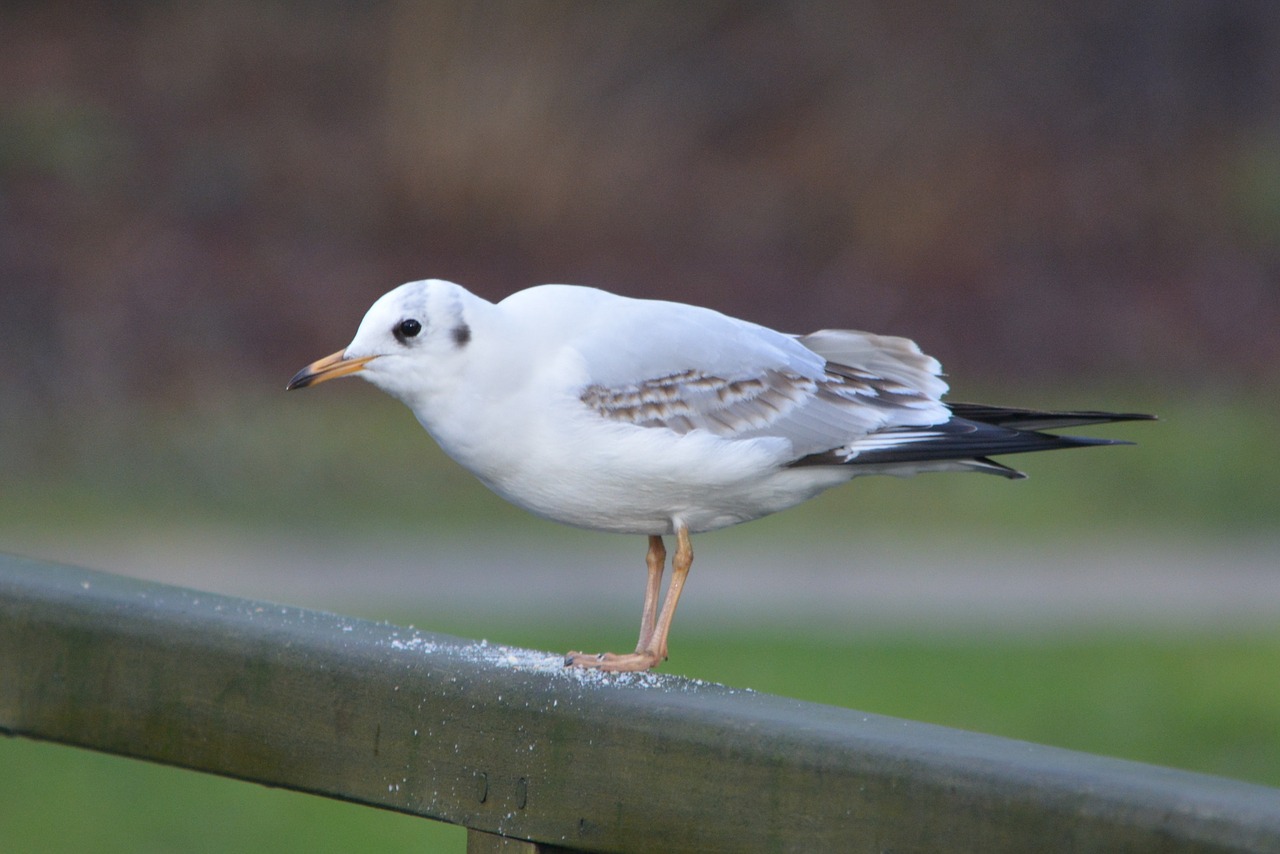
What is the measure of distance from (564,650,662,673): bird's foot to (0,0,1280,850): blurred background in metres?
3.74

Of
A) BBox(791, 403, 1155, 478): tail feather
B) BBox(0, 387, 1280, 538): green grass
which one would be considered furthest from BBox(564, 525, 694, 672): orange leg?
BBox(0, 387, 1280, 538): green grass

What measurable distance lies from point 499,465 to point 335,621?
36 cm

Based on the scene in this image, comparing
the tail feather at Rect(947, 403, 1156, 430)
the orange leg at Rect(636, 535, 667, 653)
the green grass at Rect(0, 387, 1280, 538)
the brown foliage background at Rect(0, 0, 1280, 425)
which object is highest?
the brown foliage background at Rect(0, 0, 1280, 425)

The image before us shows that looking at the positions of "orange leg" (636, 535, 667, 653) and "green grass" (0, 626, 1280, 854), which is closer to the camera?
"orange leg" (636, 535, 667, 653)

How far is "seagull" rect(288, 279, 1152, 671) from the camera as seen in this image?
9.86 feet

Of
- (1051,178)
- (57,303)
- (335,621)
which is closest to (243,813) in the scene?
(335,621)

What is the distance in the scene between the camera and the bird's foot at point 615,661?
2967 millimetres

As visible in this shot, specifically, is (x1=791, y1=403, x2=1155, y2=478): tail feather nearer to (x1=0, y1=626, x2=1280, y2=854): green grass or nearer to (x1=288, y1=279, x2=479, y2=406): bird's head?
(x1=288, y1=279, x2=479, y2=406): bird's head

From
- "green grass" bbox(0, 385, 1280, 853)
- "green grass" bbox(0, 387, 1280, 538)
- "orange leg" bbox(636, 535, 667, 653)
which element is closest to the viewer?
"orange leg" bbox(636, 535, 667, 653)

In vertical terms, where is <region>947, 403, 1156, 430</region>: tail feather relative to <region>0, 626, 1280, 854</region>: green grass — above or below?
above

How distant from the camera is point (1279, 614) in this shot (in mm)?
8922

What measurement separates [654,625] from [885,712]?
13.9 feet

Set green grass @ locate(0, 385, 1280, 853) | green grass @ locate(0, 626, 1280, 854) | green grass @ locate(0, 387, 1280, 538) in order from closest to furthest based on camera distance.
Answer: green grass @ locate(0, 626, 1280, 854) < green grass @ locate(0, 385, 1280, 853) < green grass @ locate(0, 387, 1280, 538)

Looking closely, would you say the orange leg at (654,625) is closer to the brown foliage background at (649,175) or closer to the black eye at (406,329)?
the black eye at (406,329)
